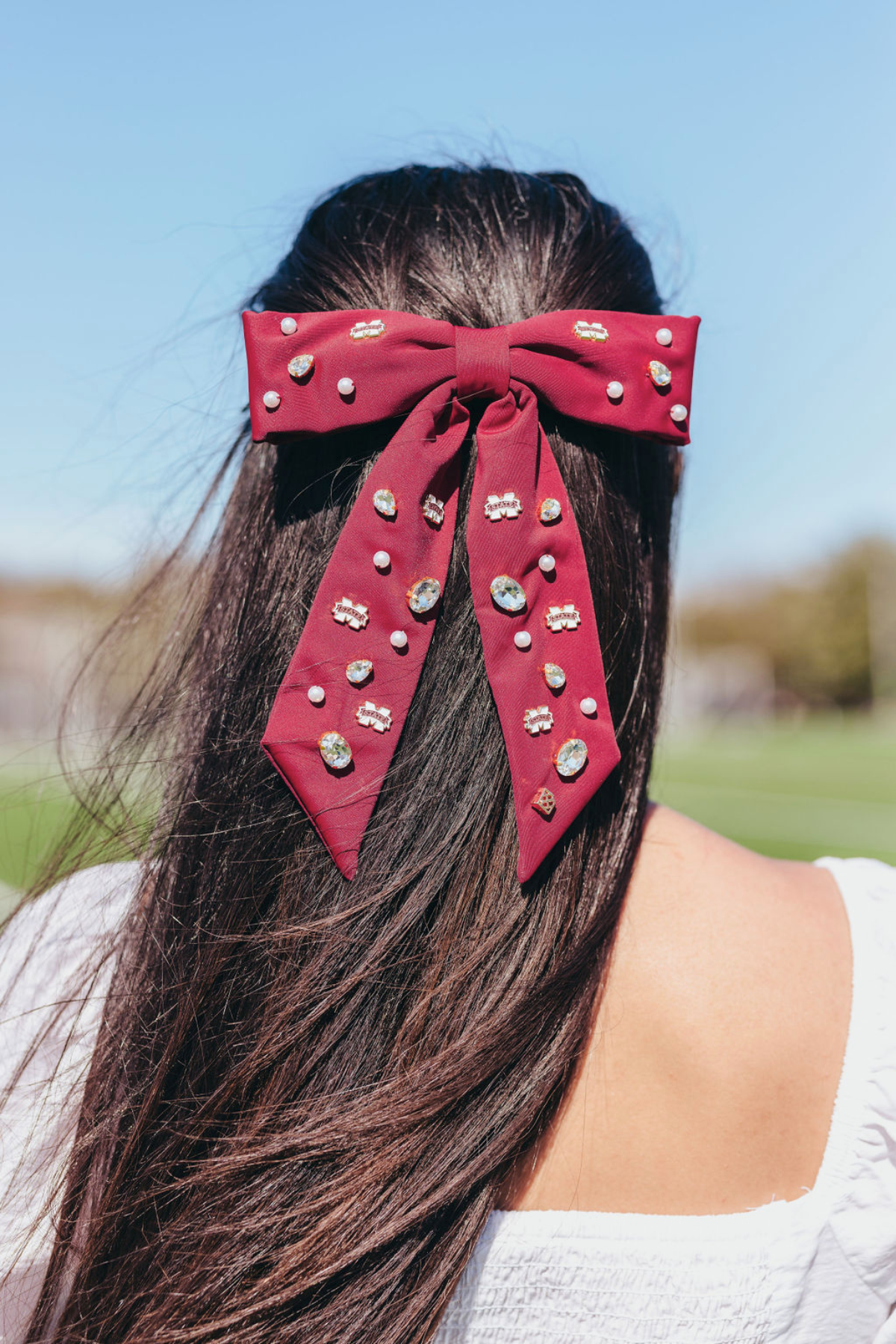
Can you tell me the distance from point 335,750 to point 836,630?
4117cm

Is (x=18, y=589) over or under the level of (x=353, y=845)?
under

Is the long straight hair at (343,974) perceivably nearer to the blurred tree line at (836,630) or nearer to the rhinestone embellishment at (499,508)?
the rhinestone embellishment at (499,508)

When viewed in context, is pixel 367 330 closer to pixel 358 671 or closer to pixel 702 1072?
pixel 358 671

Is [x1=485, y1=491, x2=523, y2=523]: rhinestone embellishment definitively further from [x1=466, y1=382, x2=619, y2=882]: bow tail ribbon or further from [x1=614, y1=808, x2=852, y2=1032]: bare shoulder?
[x1=614, y1=808, x2=852, y2=1032]: bare shoulder

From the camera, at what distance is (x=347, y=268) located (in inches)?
41.3

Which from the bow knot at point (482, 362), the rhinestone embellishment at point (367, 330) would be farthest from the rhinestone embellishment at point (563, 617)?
the rhinestone embellishment at point (367, 330)

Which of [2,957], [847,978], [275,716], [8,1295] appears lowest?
[8,1295]

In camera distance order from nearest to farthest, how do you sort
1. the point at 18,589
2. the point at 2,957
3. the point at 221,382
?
the point at 2,957, the point at 221,382, the point at 18,589

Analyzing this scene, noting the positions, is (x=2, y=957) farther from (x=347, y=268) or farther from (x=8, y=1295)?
(x=347, y=268)

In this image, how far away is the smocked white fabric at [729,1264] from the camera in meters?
0.95

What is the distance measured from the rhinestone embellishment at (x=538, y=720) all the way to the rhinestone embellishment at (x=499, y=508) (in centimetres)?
19

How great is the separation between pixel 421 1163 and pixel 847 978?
0.47 m

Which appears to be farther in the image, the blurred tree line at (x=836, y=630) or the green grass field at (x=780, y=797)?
the blurred tree line at (x=836, y=630)

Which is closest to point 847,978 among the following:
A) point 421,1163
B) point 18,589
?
point 421,1163
